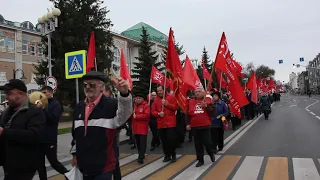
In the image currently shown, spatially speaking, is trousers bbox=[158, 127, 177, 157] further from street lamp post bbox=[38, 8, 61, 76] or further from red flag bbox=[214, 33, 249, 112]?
street lamp post bbox=[38, 8, 61, 76]

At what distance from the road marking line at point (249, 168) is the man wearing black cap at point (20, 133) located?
13.1ft

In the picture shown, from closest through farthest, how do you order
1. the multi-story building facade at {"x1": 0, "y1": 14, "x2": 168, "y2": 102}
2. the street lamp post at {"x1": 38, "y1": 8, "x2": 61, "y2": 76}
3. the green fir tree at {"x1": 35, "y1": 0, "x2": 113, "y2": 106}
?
1. the street lamp post at {"x1": 38, "y1": 8, "x2": 61, "y2": 76}
2. the green fir tree at {"x1": 35, "y1": 0, "x2": 113, "y2": 106}
3. the multi-story building facade at {"x1": 0, "y1": 14, "x2": 168, "y2": 102}

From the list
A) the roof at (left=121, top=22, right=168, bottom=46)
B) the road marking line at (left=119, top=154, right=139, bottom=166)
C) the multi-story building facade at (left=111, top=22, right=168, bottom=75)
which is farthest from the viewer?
the roof at (left=121, top=22, right=168, bottom=46)

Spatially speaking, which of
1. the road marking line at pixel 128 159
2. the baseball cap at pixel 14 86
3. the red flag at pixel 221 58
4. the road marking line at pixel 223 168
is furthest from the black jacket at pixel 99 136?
the red flag at pixel 221 58

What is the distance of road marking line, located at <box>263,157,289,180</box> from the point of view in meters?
6.15

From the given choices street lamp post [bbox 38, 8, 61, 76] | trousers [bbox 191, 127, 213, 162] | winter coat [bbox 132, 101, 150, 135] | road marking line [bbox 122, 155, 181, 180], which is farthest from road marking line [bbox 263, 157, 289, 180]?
street lamp post [bbox 38, 8, 61, 76]

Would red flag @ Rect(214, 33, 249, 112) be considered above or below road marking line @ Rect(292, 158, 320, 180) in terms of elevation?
above

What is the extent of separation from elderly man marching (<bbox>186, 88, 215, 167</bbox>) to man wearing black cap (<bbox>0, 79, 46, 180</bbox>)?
4.52 metres

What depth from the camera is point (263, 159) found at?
7.84 meters

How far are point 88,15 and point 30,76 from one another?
48.0ft

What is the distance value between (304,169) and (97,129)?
5.20 m

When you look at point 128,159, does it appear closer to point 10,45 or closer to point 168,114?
point 168,114

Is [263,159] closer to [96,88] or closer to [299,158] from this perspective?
[299,158]

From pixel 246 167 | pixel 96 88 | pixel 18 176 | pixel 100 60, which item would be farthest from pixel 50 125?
pixel 100 60
